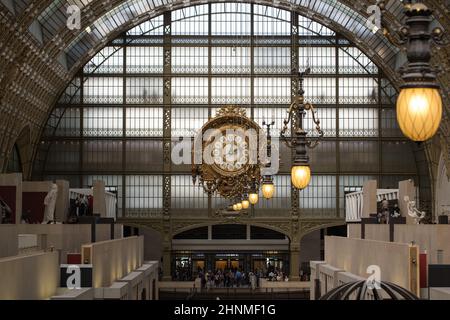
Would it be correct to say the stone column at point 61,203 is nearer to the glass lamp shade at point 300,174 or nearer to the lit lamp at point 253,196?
the lit lamp at point 253,196

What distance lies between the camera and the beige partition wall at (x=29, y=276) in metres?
16.0

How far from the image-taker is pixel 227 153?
151 ft

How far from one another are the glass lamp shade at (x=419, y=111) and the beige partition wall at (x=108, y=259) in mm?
20636

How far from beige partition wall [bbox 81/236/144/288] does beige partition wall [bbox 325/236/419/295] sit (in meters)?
8.85

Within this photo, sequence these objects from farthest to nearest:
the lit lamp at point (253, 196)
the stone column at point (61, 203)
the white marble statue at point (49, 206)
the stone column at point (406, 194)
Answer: the stone column at point (61, 203) → the lit lamp at point (253, 196) → the stone column at point (406, 194) → the white marble statue at point (49, 206)

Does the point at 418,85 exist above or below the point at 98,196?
above

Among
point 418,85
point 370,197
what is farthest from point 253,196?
point 418,85

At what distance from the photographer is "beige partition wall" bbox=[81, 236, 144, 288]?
2880 cm

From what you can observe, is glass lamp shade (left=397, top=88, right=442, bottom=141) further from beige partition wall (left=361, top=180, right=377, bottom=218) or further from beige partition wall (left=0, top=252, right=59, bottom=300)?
beige partition wall (left=361, top=180, right=377, bottom=218)

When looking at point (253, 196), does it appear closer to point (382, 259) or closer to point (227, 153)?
point (227, 153)

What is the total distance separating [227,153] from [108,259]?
42.6 feet

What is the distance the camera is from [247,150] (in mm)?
44594

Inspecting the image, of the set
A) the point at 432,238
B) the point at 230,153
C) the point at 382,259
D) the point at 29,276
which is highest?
the point at 230,153

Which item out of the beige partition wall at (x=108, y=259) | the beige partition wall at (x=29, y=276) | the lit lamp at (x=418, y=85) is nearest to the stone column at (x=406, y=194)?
the beige partition wall at (x=108, y=259)
